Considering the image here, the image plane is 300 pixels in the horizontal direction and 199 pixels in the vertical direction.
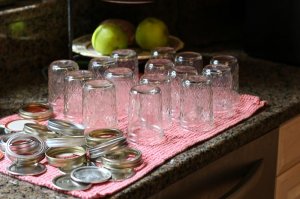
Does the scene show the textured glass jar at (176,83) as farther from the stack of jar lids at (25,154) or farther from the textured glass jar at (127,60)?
the stack of jar lids at (25,154)

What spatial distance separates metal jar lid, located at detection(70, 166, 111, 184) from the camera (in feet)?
3.83

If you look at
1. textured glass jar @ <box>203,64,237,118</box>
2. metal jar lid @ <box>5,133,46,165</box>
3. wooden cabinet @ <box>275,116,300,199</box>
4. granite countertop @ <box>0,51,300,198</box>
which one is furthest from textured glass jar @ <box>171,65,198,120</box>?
metal jar lid @ <box>5,133,46,165</box>

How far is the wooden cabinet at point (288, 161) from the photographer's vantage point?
162cm

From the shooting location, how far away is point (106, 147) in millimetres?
1268

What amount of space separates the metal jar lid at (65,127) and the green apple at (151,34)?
497mm

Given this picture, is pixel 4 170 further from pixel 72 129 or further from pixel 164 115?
pixel 164 115

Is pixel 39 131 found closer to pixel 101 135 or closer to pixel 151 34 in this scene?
pixel 101 135

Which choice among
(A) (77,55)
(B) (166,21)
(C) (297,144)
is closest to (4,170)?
(A) (77,55)

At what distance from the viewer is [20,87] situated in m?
1.71

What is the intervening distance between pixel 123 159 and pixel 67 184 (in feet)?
0.43

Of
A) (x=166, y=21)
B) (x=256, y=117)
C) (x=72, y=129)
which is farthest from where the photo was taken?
(x=166, y=21)

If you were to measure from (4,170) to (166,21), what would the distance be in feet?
3.43

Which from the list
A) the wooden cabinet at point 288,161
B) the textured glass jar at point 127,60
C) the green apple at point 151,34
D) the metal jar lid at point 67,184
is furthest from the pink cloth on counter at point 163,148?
the green apple at point 151,34

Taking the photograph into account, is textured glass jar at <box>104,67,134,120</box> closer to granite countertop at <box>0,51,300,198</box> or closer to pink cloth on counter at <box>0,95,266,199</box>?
pink cloth on counter at <box>0,95,266,199</box>
